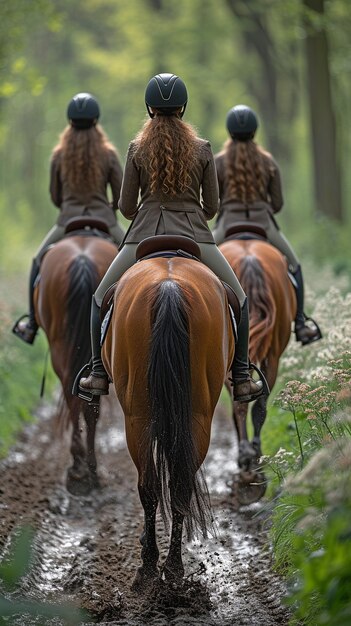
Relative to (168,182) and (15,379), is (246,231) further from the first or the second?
(15,379)

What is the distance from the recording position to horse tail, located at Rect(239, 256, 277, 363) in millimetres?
7441

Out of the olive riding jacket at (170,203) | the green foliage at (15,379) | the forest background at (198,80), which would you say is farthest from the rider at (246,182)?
the forest background at (198,80)

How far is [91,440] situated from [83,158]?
98.6 inches

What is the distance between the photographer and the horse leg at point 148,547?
532cm

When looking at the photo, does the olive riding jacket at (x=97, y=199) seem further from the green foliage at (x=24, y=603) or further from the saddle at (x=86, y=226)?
the green foliage at (x=24, y=603)

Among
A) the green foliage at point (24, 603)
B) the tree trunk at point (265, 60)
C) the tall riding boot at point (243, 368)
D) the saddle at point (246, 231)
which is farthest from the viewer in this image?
the tree trunk at point (265, 60)

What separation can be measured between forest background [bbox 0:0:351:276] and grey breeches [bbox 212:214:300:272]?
5988 millimetres

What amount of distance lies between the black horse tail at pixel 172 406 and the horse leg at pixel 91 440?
3031 mm

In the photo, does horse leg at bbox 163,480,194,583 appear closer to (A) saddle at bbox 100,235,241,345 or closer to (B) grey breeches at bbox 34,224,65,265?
(A) saddle at bbox 100,235,241,345

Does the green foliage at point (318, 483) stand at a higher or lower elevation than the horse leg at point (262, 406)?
higher

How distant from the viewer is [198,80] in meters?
33.1

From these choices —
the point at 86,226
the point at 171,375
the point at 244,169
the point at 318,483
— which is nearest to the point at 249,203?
the point at 244,169

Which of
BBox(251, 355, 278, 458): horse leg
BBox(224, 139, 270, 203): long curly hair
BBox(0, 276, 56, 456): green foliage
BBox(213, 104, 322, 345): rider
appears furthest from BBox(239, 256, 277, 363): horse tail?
BBox(0, 276, 56, 456): green foliage

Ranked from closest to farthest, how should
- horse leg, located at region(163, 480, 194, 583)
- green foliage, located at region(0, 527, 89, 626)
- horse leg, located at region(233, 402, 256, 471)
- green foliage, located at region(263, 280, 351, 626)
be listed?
green foliage, located at region(0, 527, 89, 626) < green foliage, located at region(263, 280, 351, 626) < horse leg, located at region(163, 480, 194, 583) < horse leg, located at region(233, 402, 256, 471)
